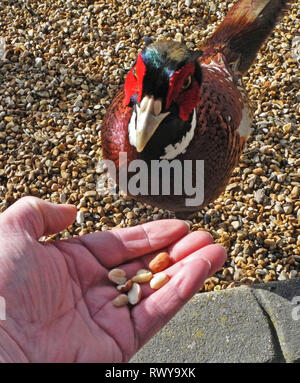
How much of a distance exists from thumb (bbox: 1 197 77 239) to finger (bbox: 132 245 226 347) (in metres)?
0.42

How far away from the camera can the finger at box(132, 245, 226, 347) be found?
62.9 inches

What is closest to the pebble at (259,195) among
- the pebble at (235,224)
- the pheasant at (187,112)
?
the pebble at (235,224)

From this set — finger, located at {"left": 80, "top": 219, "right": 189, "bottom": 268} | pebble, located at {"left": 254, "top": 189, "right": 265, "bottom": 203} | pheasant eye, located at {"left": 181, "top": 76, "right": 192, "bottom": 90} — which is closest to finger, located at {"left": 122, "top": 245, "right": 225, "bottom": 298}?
finger, located at {"left": 80, "top": 219, "right": 189, "bottom": 268}

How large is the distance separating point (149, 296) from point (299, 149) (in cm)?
165

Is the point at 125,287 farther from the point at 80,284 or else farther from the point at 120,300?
the point at 80,284

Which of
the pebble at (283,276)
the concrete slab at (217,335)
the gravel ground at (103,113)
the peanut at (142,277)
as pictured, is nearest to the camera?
the peanut at (142,277)

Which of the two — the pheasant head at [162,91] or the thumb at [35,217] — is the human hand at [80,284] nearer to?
the thumb at [35,217]

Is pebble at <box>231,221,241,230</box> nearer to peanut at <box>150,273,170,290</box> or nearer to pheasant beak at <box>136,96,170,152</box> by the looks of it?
peanut at <box>150,273,170,290</box>

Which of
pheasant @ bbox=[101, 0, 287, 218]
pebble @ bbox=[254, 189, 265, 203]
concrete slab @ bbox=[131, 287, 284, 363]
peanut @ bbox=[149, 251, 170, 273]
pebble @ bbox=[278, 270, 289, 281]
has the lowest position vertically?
concrete slab @ bbox=[131, 287, 284, 363]

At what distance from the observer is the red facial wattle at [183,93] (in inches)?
61.9

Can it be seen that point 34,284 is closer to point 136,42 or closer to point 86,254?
point 86,254

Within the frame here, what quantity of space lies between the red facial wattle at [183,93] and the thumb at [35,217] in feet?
1.79

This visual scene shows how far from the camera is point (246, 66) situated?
107 inches
